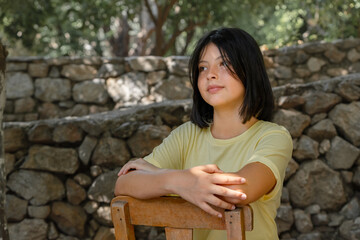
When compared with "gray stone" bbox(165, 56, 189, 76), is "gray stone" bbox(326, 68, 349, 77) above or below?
below

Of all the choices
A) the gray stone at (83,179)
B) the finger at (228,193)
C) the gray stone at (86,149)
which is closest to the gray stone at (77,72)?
the gray stone at (86,149)

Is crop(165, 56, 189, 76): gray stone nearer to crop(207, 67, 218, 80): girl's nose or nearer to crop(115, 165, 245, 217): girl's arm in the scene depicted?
crop(207, 67, 218, 80): girl's nose

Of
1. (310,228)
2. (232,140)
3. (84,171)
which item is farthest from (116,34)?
(232,140)

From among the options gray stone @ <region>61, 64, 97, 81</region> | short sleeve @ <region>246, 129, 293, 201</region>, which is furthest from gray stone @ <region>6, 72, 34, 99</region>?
short sleeve @ <region>246, 129, 293, 201</region>

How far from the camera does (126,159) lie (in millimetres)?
3371

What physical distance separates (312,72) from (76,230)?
3627 mm

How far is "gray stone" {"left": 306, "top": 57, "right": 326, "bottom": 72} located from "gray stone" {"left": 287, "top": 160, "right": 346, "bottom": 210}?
236cm

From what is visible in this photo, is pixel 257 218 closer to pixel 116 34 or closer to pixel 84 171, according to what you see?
pixel 84 171

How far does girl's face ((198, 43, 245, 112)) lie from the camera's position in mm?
1476

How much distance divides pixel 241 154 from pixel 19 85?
4.30 m

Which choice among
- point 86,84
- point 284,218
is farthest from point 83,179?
point 86,84

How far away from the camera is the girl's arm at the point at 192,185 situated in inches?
44.5

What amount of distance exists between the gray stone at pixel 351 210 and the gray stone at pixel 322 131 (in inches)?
22.0

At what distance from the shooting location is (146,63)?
526 centimetres
